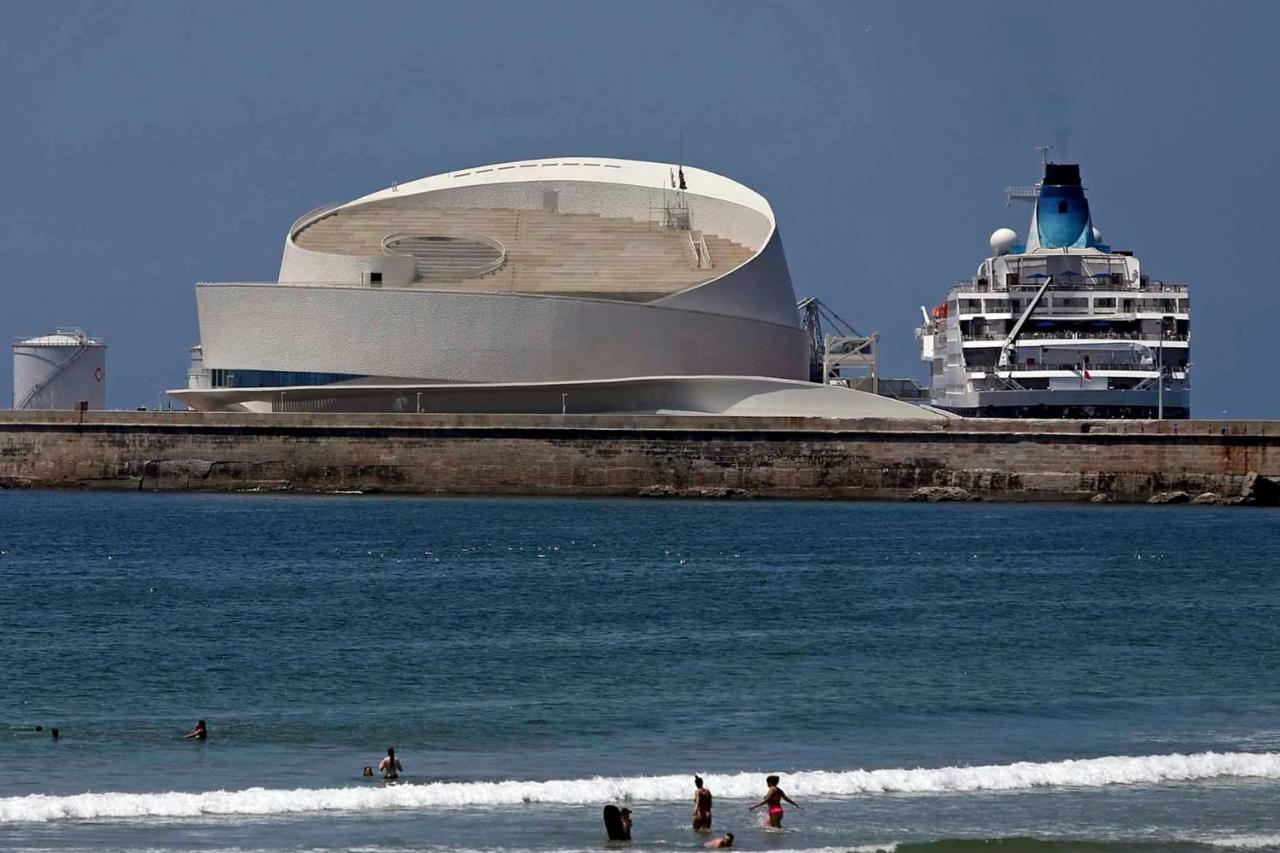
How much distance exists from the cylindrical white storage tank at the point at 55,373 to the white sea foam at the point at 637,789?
46.7 meters

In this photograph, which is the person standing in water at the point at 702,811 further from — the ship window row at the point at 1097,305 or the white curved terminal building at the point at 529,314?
the ship window row at the point at 1097,305

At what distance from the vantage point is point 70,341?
66062 millimetres

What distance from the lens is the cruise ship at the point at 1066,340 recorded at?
220 ft

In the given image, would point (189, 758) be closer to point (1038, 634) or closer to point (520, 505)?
point (1038, 634)

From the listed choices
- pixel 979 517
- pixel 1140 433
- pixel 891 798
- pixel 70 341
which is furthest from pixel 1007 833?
pixel 70 341

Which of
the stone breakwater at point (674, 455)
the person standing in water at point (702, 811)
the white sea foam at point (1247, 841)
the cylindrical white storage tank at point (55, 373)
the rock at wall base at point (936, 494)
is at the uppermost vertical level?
the cylindrical white storage tank at point (55, 373)

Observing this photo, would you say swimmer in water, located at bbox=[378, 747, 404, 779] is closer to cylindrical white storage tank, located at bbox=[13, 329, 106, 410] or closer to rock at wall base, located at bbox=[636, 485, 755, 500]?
rock at wall base, located at bbox=[636, 485, 755, 500]

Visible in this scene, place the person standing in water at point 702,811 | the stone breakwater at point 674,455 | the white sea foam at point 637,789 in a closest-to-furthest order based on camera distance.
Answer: the person standing in water at point 702,811, the white sea foam at point 637,789, the stone breakwater at point 674,455

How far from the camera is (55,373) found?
65750 millimetres

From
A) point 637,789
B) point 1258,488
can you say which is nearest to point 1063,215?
point 1258,488

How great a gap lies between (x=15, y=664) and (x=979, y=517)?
91.0ft

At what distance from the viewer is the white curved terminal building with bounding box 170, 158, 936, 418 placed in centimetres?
5688

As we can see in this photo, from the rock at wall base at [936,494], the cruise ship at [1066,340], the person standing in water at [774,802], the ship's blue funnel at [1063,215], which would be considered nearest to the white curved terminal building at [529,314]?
the rock at wall base at [936,494]

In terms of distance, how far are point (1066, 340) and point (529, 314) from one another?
20.4 metres
